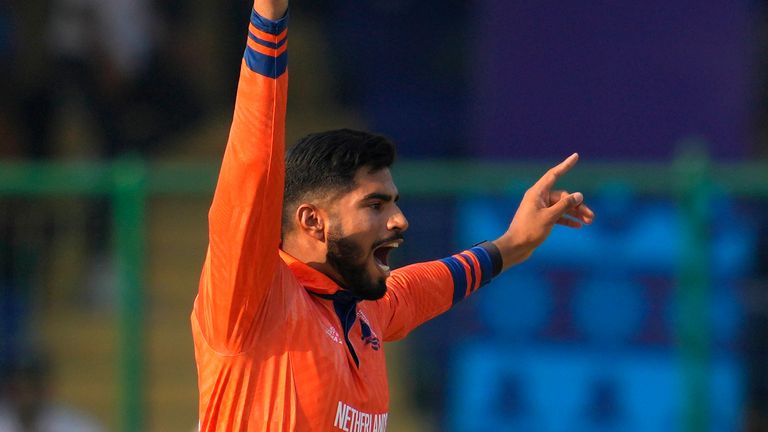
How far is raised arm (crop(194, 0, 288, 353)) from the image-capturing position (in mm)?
2842

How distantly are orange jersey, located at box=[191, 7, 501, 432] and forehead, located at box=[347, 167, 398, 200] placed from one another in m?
0.22

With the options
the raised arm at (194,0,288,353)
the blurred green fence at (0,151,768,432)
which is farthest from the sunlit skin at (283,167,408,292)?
the blurred green fence at (0,151,768,432)

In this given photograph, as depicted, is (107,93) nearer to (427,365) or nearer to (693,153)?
(427,365)

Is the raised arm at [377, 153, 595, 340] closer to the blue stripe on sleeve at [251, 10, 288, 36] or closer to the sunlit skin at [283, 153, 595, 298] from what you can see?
the sunlit skin at [283, 153, 595, 298]

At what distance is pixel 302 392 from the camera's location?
3.14 m

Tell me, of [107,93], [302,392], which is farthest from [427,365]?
[302,392]

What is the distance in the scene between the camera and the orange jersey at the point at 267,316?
2.87m

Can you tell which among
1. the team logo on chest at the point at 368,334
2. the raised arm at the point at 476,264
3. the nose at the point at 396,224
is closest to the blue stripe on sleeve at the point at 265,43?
the nose at the point at 396,224

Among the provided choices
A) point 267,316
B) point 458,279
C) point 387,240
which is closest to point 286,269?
point 267,316

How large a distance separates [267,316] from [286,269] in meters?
0.15

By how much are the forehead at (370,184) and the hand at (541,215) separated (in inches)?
28.4

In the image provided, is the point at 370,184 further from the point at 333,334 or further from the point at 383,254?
the point at 333,334

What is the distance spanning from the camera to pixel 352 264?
330cm

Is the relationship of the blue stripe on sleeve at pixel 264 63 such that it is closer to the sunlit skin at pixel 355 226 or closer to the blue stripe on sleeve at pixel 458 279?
the sunlit skin at pixel 355 226
